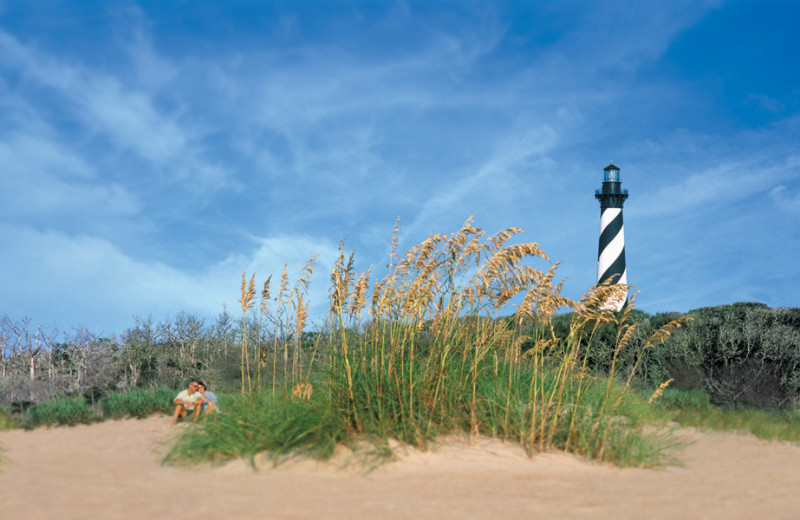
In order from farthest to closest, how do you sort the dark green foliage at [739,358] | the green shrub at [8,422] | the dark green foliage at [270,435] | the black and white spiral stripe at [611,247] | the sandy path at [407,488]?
the black and white spiral stripe at [611,247]
the dark green foliage at [739,358]
the green shrub at [8,422]
the dark green foliage at [270,435]
the sandy path at [407,488]

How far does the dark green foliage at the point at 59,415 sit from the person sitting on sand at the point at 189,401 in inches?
51.0

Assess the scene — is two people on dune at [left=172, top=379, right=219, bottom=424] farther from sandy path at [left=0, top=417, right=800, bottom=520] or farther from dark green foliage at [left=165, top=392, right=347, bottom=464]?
dark green foliage at [left=165, top=392, right=347, bottom=464]

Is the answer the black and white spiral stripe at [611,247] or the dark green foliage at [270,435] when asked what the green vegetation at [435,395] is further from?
the black and white spiral stripe at [611,247]

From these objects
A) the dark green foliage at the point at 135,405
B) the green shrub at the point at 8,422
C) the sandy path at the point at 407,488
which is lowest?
the sandy path at the point at 407,488

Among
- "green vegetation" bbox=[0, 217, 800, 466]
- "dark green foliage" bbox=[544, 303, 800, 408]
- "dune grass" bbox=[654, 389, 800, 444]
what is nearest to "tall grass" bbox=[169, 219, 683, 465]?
"green vegetation" bbox=[0, 217, 800, 466]

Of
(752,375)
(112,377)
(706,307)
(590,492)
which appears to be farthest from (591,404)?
(706,307)

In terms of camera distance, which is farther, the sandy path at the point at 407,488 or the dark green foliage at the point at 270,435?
the dark green foliage at the point at 270,435

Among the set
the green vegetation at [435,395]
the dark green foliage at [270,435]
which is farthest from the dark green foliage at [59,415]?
the dark green foliage at [270,435]

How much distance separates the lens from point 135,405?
860 cm

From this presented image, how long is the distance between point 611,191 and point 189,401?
24594 mm

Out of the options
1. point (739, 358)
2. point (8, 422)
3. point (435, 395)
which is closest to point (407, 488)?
point (435, 395)

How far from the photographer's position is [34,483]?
4992 millimetres

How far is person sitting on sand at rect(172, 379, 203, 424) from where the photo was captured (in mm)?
7844

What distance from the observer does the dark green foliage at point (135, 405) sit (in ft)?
28.0
